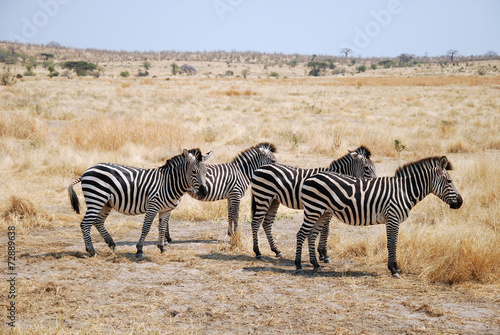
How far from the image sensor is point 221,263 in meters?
7.52

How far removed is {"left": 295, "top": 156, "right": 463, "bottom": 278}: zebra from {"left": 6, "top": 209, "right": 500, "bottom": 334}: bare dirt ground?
660 mm

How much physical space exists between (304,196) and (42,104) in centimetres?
2460

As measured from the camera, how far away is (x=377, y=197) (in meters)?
7.02

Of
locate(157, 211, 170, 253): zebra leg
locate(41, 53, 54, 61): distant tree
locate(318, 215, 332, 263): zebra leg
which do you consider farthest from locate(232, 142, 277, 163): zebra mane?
locate(41, 53, 54, 61): distant tree

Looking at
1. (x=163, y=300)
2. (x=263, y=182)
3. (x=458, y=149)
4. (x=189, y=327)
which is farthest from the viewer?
(x=458, y=149)

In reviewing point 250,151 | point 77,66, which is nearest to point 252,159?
point 250,151

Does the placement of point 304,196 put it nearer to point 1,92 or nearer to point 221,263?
point 221,263

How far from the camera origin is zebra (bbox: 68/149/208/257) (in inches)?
298

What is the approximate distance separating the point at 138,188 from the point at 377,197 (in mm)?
3803

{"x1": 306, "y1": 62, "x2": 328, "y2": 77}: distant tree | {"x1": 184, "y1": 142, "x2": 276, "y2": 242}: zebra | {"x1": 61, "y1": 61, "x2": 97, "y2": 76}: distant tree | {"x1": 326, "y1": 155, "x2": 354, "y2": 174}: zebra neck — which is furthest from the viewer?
{"x1": 306, "y1": 62, "x2": 328, "y2": 77}: distant tree

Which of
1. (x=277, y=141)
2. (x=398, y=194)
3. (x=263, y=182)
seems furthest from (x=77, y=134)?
(x=398, y=194)

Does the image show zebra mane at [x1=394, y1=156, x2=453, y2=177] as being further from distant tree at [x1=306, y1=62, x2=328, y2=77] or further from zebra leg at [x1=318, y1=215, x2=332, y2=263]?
distant tree at [x1=306, y1=62, x2=328, y2=77]

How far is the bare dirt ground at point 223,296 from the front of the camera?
5164 millimetres

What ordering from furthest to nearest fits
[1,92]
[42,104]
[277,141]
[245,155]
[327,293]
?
[1,92] → [42,104] → [277,141] → [245,155] → [327,293]
